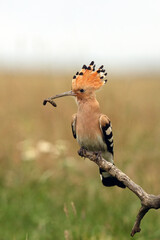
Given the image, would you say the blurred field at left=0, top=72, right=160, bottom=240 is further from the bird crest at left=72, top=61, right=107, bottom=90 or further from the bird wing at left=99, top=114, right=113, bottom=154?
the bird crest at left=72, top=61, right=107, bottom=90

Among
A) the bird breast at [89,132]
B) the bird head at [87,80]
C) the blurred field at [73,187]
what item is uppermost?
the bird head at [87,80]

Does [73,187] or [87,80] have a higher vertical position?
[87,80]

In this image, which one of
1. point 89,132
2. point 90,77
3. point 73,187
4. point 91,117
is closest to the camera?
point 90,77

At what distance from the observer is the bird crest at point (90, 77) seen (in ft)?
6.22

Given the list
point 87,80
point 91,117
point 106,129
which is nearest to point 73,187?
point 106,129

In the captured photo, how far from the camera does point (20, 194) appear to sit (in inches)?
213

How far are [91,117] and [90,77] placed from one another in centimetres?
52

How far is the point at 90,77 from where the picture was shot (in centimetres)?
192

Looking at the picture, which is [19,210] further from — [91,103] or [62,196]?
[91,103]

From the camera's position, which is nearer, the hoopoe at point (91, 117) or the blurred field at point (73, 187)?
the hoopoe at point (91, 117)

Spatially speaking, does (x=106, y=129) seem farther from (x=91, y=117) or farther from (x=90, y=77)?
(x=90, y=77)

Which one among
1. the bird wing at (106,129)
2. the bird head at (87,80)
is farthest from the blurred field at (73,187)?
the bird head at (87,80)

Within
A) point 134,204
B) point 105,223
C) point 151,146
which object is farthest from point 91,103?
point 151,146

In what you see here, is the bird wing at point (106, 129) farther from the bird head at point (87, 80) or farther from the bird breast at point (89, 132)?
the bird head at point (87, 80)
